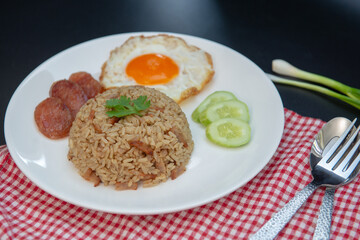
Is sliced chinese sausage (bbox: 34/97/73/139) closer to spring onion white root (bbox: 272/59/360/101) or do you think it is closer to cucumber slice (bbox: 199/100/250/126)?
cucumber slice (bbox: 199/100/250/126)

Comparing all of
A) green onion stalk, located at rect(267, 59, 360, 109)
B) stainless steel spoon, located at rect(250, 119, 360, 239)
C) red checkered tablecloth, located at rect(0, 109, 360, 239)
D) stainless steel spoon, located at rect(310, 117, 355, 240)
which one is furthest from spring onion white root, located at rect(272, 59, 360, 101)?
red checkered tablecloth, located at rect(0, 109, 360, 239)

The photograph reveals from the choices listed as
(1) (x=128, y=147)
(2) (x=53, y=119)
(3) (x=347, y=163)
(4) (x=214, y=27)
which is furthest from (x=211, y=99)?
(4) (x=214, y=27)

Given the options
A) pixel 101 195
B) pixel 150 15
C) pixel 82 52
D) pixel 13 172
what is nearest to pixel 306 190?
pixel 101 195

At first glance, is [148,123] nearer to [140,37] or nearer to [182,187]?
[182,187]

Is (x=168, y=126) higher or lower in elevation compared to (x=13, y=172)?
higher

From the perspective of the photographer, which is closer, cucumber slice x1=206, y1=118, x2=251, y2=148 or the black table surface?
cucumber slice x1=206, y1=118, x2=251, y2=148

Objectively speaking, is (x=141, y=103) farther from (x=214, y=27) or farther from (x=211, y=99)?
(x=214, y=27)
